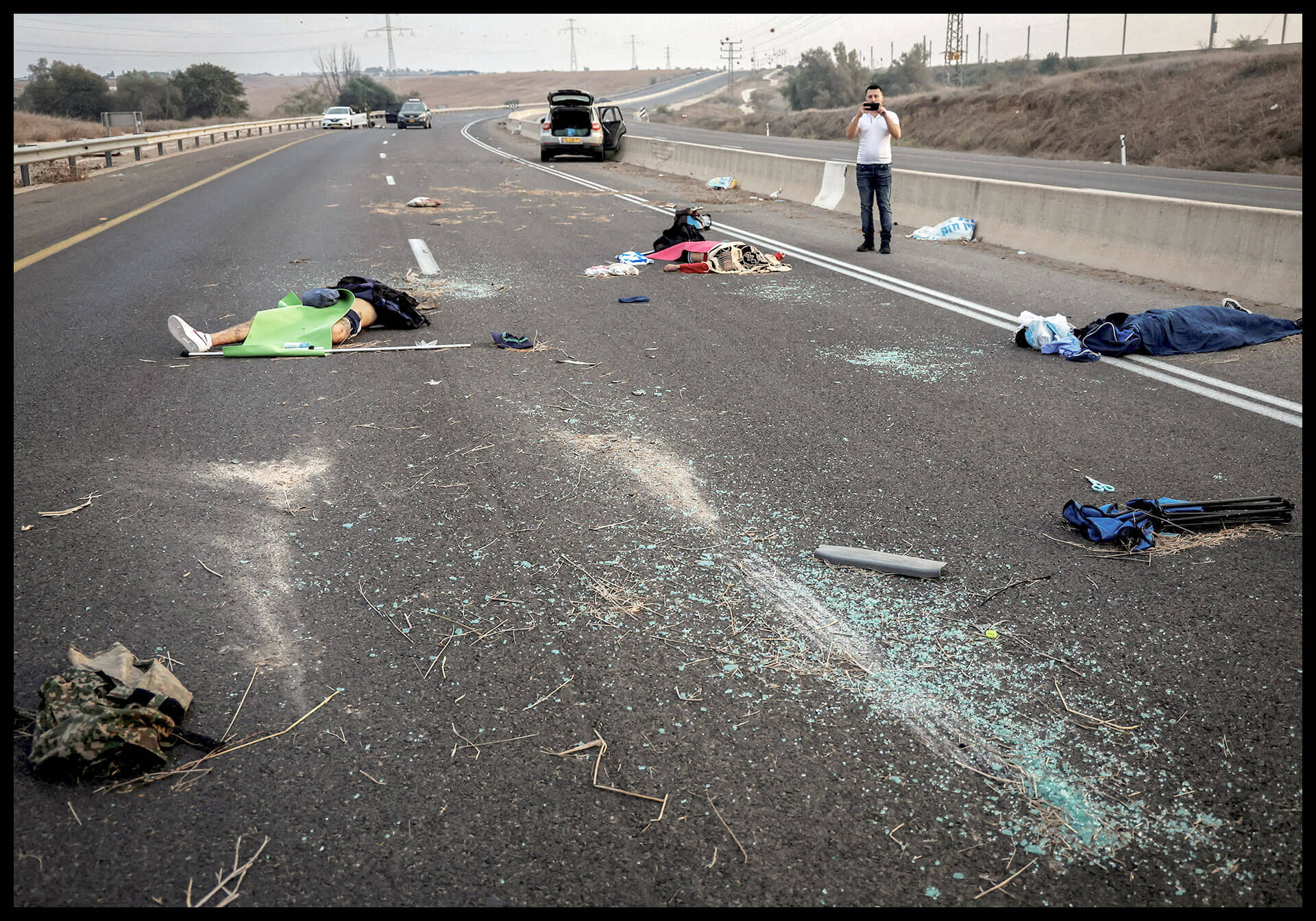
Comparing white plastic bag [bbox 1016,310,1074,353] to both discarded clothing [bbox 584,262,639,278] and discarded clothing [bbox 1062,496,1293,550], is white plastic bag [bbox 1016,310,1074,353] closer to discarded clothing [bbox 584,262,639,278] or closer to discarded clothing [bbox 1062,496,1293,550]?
discarded clothing [bbox 1062,496,1293,550]

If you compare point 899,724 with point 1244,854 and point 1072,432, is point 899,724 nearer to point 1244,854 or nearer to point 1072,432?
point 1244,854

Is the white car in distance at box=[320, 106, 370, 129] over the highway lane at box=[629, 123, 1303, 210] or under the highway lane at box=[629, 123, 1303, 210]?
over

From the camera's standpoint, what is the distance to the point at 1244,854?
2195mm

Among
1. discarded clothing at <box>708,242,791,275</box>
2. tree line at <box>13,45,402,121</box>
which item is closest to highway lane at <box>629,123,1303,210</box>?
discarded clothing at <box>708,242,791,275</box>

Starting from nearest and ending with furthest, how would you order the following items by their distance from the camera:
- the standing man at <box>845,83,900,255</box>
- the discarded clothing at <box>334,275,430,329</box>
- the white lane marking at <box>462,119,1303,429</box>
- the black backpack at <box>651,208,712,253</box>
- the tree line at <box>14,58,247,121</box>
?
the white lane marking at <box>462,119,1303,429</box>, the discarded clothing at <box>334,275,430,329</box>, the standing man at <box>845,83,900,255</box>, the black backpack at <box>651,208,712,253</box>, the tree line at <box>14,58,247,121</box>

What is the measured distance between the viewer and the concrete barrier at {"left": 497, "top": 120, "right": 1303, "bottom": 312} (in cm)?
839

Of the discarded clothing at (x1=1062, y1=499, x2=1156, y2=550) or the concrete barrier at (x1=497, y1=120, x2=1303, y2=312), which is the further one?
the concrete barrier at (x1=497, y1=120, x2=1303, y2=312)

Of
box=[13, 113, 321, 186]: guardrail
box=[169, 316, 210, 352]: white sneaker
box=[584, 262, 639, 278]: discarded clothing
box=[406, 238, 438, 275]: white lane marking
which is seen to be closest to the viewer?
box=[169, 316, 210, 352]: white sneaker

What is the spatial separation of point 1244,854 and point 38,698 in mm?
3187

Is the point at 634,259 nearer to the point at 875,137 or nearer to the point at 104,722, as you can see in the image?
the point at 875,137

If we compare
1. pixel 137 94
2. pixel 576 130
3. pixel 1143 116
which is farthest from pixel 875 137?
pixel 137 94

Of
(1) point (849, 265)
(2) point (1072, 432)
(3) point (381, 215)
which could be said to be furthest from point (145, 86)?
(2) point (1072, 432)

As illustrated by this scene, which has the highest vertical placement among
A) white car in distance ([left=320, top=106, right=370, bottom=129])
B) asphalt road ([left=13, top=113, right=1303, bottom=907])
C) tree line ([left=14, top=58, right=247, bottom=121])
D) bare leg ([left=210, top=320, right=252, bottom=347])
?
tree line ([left=14, top=58, right=247, bottom=121])

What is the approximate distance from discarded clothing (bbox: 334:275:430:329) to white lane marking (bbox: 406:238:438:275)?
239cm
